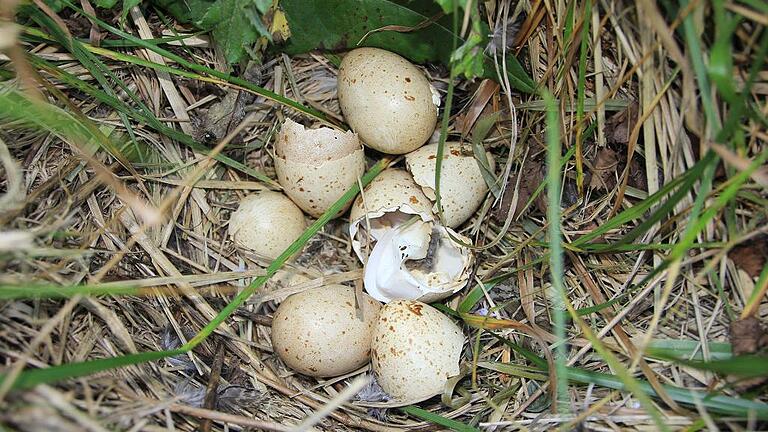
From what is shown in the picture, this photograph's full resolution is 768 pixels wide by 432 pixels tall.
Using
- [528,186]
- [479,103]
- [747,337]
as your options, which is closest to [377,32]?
[479,103]

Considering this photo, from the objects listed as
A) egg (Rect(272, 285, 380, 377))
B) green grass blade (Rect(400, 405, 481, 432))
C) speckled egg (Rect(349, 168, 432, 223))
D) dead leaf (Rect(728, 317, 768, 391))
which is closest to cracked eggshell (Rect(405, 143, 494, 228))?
speckled egg (Rect(349, 168, 432, 223))

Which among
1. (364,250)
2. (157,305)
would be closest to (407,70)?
(364,250)

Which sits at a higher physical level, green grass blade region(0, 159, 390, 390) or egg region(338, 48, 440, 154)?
egg region(338, 48, 440, 154)

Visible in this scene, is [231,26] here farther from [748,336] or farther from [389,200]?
[748,336]

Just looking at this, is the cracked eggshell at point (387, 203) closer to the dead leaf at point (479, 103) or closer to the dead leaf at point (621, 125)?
the dead leaf at point (479, 103)

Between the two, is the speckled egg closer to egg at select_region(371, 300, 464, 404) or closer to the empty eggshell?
the empty eggshell

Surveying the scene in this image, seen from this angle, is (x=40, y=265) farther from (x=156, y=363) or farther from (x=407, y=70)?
(x=407, y=70)

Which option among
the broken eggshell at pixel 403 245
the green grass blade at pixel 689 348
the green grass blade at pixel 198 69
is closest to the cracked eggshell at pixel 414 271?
the broken eggshell at pixel 403 245
